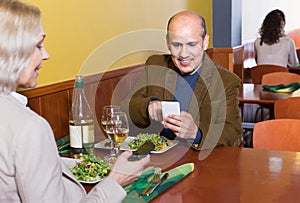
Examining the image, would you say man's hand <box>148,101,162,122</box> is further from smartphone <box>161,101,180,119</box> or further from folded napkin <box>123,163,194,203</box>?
folded napkin <box>123,163,194,203</box>

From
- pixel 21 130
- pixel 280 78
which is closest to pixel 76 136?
pixel 21 130

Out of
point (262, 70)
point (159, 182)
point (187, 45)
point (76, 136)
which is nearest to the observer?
point (159, 182)

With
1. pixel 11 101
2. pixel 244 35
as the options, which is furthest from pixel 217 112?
pixel 244 35

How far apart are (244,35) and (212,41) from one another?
1.99 m

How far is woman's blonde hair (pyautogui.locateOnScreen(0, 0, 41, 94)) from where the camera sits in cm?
98

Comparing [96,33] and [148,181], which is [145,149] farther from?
[96,33]

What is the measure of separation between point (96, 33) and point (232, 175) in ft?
3.86

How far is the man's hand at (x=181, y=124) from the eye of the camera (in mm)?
1777

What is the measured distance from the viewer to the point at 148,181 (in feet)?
4.82

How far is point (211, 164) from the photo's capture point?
1680mm

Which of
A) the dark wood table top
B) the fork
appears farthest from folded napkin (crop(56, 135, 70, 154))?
the dark wood table top

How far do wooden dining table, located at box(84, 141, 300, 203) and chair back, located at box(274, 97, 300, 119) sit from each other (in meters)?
1.16

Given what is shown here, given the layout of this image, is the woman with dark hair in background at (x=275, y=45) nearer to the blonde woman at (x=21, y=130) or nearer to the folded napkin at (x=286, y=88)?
the folded napkin at (x=286, y=88)

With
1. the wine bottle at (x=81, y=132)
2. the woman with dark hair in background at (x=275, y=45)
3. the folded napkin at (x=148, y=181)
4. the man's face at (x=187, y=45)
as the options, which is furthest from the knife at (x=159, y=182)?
the woman with dark hair in background at (x=275, y=45)
